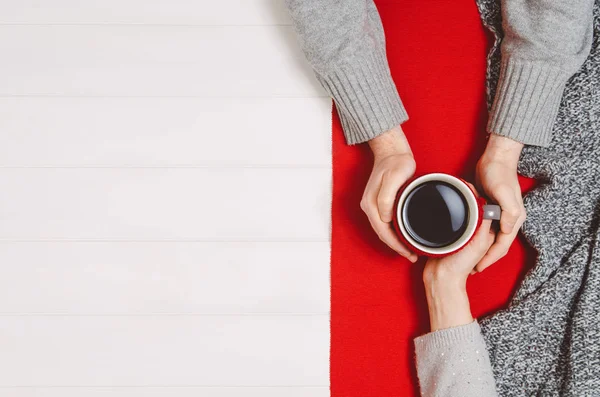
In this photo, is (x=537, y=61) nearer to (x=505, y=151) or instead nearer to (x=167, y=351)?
(x=505, y=151)

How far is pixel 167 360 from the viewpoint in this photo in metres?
1.05

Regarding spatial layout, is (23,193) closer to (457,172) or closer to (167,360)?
(167,360)

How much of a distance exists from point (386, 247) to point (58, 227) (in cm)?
58

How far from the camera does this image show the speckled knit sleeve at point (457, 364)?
0.94m

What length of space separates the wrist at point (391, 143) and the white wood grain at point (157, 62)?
0.17 m

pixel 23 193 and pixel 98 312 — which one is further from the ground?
pixel 23 193

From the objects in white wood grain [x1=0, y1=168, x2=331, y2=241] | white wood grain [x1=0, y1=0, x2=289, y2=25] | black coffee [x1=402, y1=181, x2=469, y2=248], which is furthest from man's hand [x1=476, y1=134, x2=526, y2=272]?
white wood grain [x1=0, y1=0, x2=289, y2=25]

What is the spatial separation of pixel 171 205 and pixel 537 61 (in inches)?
25.7

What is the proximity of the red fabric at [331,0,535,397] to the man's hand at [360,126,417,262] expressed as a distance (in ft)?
0.24

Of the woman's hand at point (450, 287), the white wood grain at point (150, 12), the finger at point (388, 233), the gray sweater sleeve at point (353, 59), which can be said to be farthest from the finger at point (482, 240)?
the white wood grain at point (150, 12)

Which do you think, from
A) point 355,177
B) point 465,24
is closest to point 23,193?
point 355,177

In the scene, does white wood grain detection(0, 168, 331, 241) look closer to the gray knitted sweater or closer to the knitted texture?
the gray knitted sweater

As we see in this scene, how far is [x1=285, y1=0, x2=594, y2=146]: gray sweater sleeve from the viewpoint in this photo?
0.93 meters

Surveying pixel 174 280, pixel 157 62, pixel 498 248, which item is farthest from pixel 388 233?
pixel 157 62
